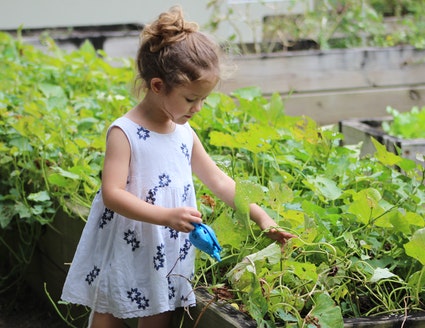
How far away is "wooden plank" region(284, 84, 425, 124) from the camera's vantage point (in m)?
5.73

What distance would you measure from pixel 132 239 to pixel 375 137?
1.91 m

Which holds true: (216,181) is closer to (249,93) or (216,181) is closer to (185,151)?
(185,151)

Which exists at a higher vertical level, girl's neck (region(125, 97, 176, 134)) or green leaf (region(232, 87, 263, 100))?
girl's neck (region(125, 97, 176, 134))

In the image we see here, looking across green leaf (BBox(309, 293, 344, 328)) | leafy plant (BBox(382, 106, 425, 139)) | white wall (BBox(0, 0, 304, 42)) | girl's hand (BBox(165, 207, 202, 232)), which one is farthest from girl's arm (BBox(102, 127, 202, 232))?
white wall (BBox(0, 0, 304, 42))

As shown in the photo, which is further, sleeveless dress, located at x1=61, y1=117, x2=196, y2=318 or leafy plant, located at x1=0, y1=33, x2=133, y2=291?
leafy plant, located at x1=0, y1=33, x2=133, y2=291

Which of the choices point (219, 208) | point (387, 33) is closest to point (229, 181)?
point (219, 208)

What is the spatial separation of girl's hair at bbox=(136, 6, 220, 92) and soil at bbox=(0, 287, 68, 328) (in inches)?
57.8

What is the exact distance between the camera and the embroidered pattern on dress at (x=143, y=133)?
235cm

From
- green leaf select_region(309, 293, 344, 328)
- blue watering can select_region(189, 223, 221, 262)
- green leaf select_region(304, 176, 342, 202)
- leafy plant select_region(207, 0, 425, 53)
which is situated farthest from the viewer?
leafy plant select_region(207, 0, 425, 53)

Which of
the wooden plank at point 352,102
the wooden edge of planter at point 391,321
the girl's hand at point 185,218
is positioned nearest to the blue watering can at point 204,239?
the girl's hand at point 185,218

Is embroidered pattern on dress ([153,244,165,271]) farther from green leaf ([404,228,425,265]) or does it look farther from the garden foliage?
green leaf ([404,228,425,265])

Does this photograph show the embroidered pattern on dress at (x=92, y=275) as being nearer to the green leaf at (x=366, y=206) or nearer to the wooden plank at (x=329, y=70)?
the green leaf at (x=366, y=206)

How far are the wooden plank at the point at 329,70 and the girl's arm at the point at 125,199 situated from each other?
3198mm

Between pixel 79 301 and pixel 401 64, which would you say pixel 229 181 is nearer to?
pixel 79 301
